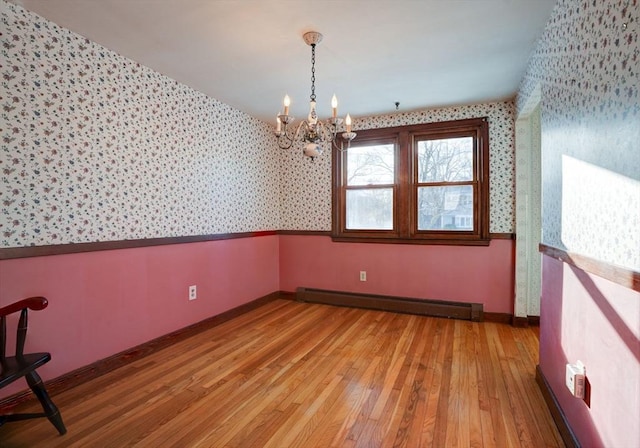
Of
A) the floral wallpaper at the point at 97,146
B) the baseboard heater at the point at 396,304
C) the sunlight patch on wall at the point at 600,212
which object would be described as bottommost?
the baseboard heater at the point at 396,304

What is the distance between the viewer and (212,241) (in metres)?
3.31

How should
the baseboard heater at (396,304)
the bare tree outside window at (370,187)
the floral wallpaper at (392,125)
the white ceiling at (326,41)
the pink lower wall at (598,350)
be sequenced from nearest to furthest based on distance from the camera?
the pink lower wall at (598,350) < the white ceiling at (326,41) < the floral wallpaper at (392,125) < the baseboard heater at (396,304) < the bare tree outside window at (370,187)

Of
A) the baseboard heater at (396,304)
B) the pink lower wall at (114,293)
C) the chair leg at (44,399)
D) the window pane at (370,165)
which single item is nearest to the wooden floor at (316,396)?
the chair leg at (44,399)

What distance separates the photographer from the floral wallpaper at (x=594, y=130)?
1040 millimetres

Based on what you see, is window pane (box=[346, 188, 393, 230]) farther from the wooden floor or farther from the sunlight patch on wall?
the sunlight patch on wall

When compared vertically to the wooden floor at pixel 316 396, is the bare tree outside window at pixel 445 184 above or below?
above

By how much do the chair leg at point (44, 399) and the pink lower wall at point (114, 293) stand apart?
47 centimetres

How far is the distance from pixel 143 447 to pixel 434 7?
286cm

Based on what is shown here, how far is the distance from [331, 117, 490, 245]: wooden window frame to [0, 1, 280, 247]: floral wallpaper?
1.42 m

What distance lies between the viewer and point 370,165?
4.01 meters

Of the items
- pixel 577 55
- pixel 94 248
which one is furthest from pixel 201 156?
pixel 577 55

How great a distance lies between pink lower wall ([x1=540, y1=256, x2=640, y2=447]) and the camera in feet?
3.36

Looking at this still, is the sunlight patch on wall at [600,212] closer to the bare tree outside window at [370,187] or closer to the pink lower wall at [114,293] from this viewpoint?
the bare tree outside window at [370,187]

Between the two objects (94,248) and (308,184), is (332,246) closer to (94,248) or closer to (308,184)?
(308,184)
